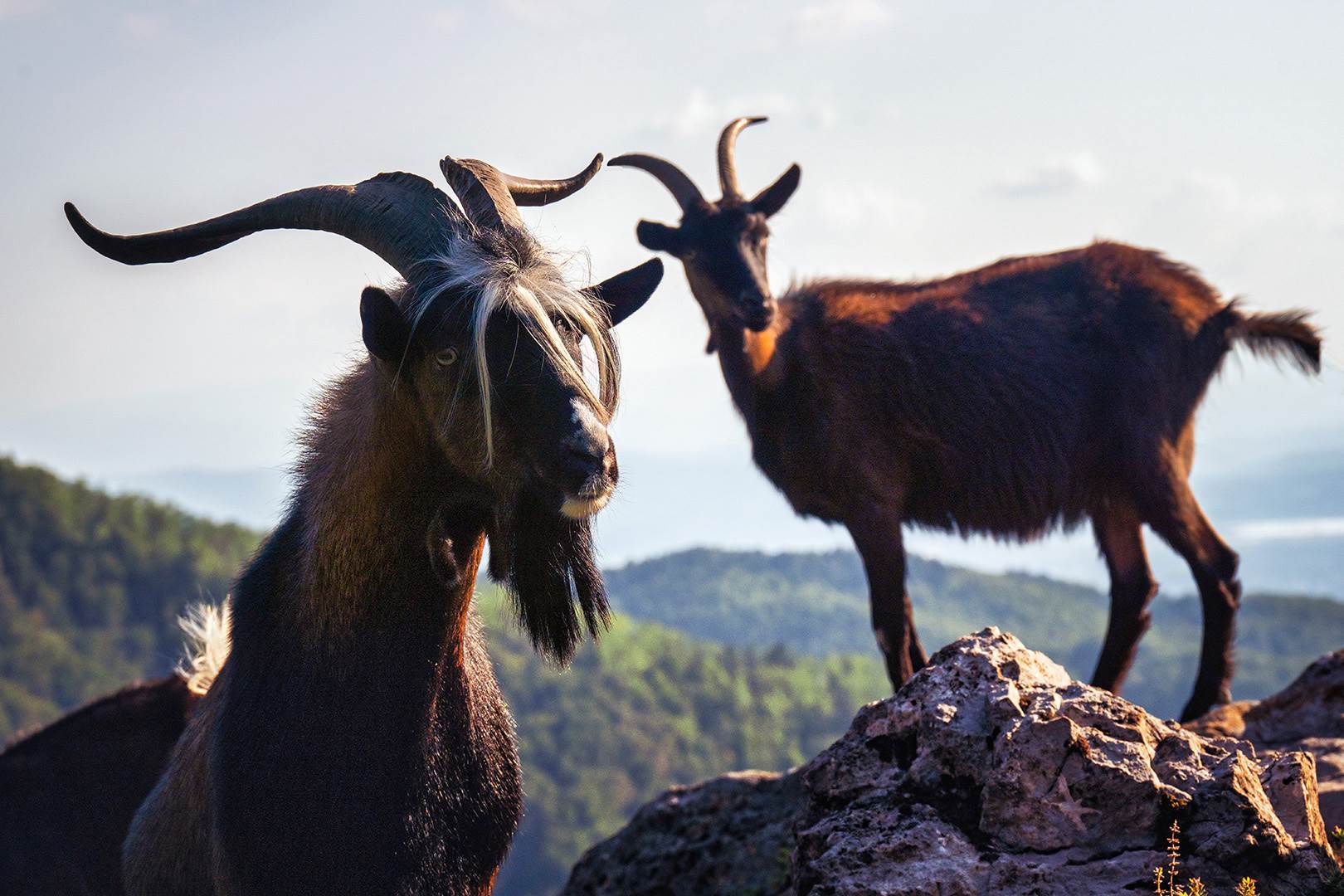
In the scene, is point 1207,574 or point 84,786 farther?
point 1207,574

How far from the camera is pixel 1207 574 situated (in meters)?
7.40

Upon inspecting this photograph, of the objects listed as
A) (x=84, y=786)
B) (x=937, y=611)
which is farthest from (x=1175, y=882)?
(x=937, y=611)

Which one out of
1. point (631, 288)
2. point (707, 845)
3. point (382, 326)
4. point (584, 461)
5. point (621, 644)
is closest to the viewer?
point (584, 461)

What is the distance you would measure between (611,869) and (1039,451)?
336 centimetres

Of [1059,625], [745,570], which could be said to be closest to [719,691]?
[745,570]

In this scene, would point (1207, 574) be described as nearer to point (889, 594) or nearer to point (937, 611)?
point (889, 594)

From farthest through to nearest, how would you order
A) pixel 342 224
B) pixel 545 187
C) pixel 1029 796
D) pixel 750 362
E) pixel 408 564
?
pixel 750 362, pixel 545 187, pixel 342 224, pixel 408 564, pixel 1029 796

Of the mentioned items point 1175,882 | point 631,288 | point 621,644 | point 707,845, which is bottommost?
point 621,644

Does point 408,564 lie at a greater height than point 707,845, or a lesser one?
greater

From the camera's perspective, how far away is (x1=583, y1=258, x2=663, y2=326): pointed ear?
4492mm


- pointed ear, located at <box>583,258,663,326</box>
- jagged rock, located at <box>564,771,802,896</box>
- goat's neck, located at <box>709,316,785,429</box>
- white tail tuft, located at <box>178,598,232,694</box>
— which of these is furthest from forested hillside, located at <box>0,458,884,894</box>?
pointed ear, located at <box>583,258,663,326</box>

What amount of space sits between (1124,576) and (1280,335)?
1.71 metres

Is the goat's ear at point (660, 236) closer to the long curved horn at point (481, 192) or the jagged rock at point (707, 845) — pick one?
the jagged rock at point (707, 845)

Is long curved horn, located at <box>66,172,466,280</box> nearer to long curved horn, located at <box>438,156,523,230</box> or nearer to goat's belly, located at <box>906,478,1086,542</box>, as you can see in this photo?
long curved horn, located at <box>438,156,523,230</box>
